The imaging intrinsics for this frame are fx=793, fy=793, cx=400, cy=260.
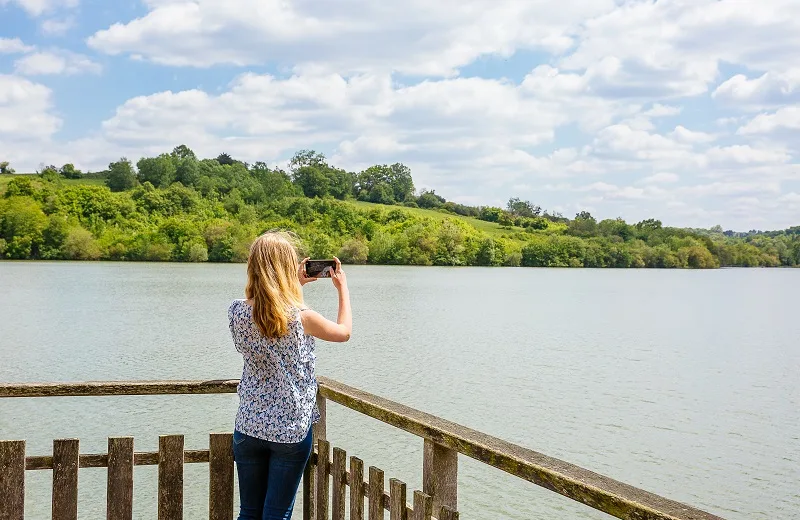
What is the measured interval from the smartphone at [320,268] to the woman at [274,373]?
0.53ft

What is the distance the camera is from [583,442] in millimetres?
14250

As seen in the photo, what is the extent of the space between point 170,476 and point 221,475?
221mm

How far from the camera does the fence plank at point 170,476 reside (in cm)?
343

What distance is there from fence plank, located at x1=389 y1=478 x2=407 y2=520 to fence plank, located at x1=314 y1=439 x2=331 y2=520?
56 cm

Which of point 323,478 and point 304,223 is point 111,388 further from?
point 304,223

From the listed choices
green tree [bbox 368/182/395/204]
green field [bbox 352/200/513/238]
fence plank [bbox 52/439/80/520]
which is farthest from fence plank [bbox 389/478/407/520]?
green tree [bbox 368/182/395/204]

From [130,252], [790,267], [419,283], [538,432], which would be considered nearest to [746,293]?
[419,283]

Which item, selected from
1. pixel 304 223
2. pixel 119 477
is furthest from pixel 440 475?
pixel 304 223

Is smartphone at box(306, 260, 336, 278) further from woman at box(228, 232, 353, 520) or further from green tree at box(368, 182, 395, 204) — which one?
green tree at box(368, 182, 395, 204)

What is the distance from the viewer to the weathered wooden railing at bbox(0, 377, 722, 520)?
2.80 metres

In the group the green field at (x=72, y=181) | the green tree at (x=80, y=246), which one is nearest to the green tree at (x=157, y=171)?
the green field at (x=72, y=181)

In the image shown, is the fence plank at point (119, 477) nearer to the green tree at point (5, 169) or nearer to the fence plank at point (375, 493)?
the fence plank at point (375, 493)

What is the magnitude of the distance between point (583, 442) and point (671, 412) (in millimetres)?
4190

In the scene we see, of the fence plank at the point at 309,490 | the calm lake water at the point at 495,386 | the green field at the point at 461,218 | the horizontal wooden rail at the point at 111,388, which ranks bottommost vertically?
the calm lake water at the point at 495,386
